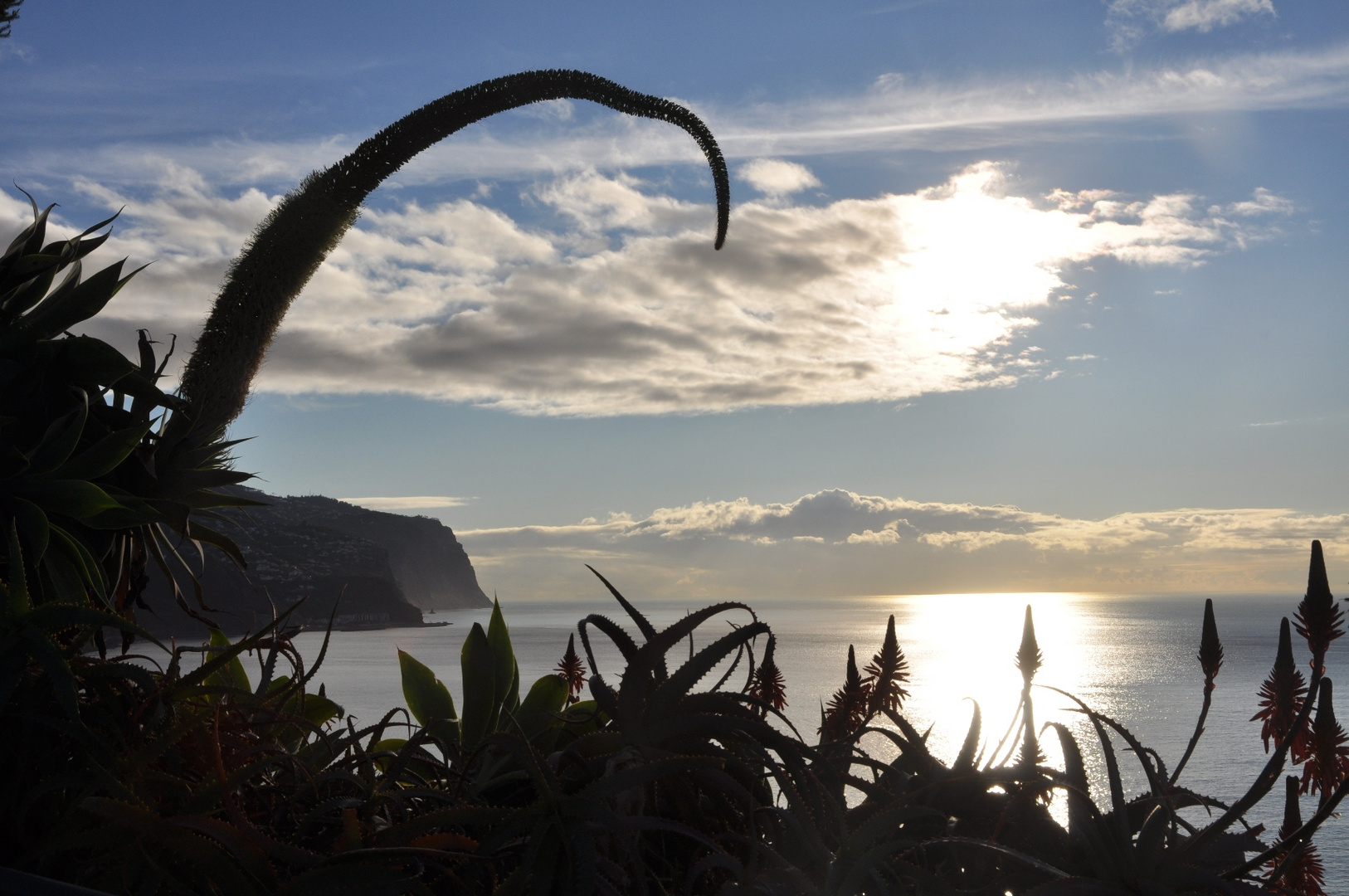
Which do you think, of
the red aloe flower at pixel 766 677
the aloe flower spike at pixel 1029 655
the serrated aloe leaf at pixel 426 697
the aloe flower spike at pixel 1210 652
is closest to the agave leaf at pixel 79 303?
the serrated aloe leaf at pixel 426 697

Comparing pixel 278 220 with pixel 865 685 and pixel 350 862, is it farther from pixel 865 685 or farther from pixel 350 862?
pixel 350 862

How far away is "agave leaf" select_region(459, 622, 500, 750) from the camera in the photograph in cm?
186

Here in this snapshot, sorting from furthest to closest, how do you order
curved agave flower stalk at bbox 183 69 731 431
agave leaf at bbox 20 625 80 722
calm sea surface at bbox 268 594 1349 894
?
calm sea surface at bbox 268 594 1349 894 → curved agave flower stalk at bbox 183 69 731 431 → agave leaf at bbox 20 625 80 722

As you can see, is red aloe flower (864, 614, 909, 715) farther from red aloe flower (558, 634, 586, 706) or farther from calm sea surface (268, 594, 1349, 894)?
calm sea surface (268, 594, 1349, 894)

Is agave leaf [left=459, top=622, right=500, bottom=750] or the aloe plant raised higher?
the aloe plant

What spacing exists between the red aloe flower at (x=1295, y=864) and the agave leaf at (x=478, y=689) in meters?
1.35

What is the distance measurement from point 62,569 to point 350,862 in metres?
1.87

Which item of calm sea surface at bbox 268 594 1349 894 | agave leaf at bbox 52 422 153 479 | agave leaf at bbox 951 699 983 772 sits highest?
agave leaf at bbox 52 422 153 479

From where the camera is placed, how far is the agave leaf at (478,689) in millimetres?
1857

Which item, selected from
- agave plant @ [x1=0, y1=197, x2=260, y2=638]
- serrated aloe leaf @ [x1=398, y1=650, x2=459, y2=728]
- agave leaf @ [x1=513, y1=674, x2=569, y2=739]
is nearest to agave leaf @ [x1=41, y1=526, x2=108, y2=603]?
agave plant @ [x1=0, y1=197, x2=260, y2=638]

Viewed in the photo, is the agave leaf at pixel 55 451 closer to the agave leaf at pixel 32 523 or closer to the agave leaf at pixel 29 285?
the agave leaf at pixel 32 523

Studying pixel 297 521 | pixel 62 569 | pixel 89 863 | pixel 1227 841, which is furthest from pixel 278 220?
pixel 297 521

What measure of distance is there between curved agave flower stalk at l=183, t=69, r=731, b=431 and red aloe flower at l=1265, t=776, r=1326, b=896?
5080 millimetres

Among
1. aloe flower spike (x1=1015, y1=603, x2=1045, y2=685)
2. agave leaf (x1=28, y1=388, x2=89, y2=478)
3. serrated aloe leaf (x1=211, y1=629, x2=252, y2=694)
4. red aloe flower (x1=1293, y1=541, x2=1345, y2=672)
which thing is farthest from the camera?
red aloe flower (x1=1293, y1=541, x2=1345, y2=672)
